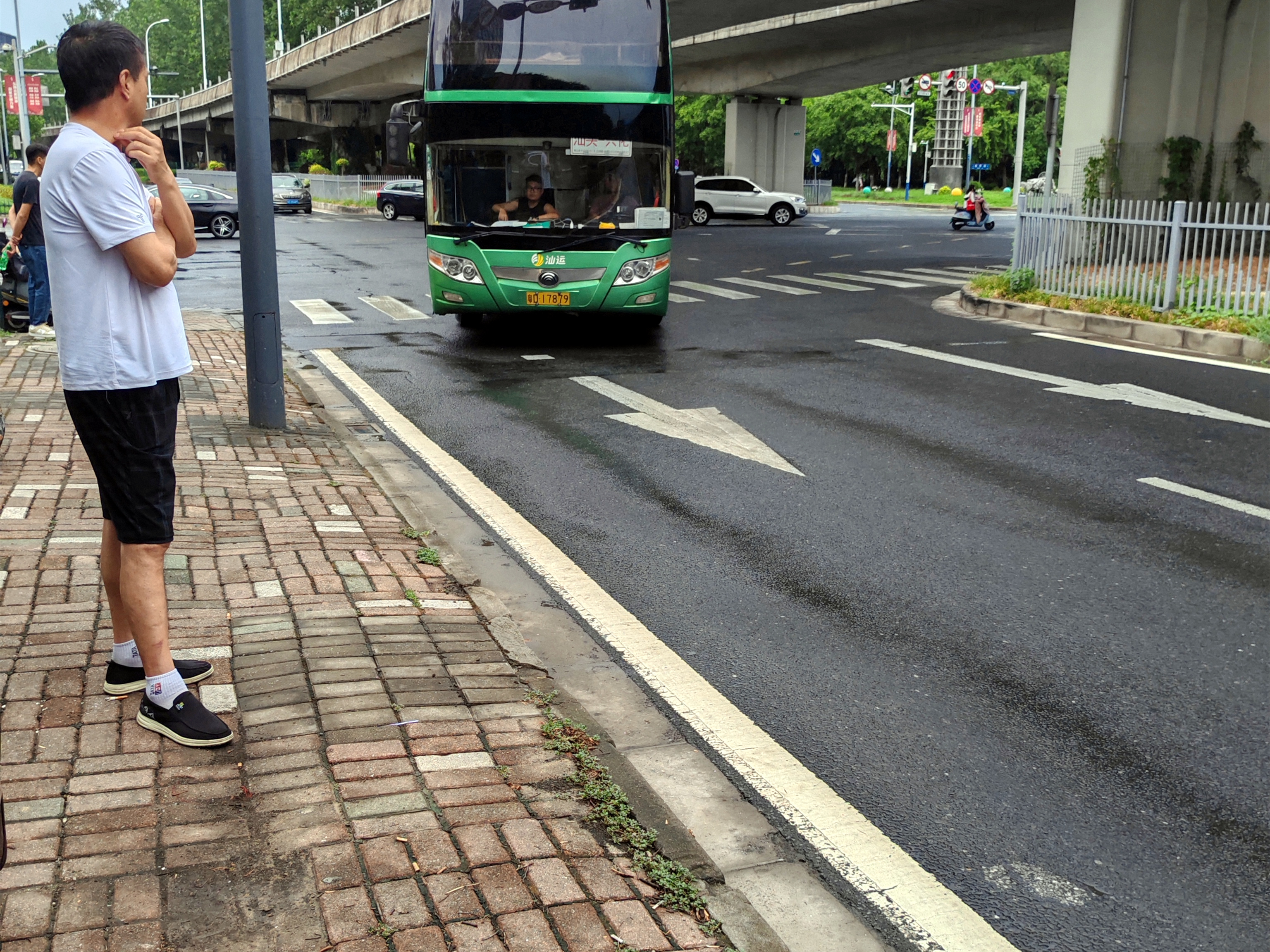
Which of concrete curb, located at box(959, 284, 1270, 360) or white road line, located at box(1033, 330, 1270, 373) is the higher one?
concrete curb, located at box(959, 284, 1270, 360)

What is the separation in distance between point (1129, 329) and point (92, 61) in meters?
12.6

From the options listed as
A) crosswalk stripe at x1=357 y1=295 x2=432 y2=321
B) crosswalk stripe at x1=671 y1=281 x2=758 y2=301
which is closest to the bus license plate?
crosswalk stripe at x1=357 y1=295 x2=432 y2=321

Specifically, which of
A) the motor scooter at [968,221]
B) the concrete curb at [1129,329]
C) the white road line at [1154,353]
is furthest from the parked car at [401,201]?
the white road line at [1154,353]

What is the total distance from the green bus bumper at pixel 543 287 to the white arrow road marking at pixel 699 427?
2.70 meters

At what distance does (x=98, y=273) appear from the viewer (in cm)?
341

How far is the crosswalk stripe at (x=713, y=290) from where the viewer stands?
60.5ft

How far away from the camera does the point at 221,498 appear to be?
6.29m

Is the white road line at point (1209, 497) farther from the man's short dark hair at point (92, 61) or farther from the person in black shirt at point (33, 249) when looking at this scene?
the person in black shirt at point (33, 249)

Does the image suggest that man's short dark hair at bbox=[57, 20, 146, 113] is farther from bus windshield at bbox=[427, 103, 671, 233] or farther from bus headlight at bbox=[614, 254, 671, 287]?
bus headlight at bbox=[614, 254, 671, 287]

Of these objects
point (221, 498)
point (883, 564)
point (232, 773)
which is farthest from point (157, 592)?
point (883, 564)

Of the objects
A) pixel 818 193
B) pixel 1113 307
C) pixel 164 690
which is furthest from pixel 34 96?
pixel 164 690

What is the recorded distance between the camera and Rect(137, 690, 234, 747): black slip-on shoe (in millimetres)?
3518

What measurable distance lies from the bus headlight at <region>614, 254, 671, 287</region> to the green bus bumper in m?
0.03

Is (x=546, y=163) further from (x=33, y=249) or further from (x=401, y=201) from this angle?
(x=401, y=201)
